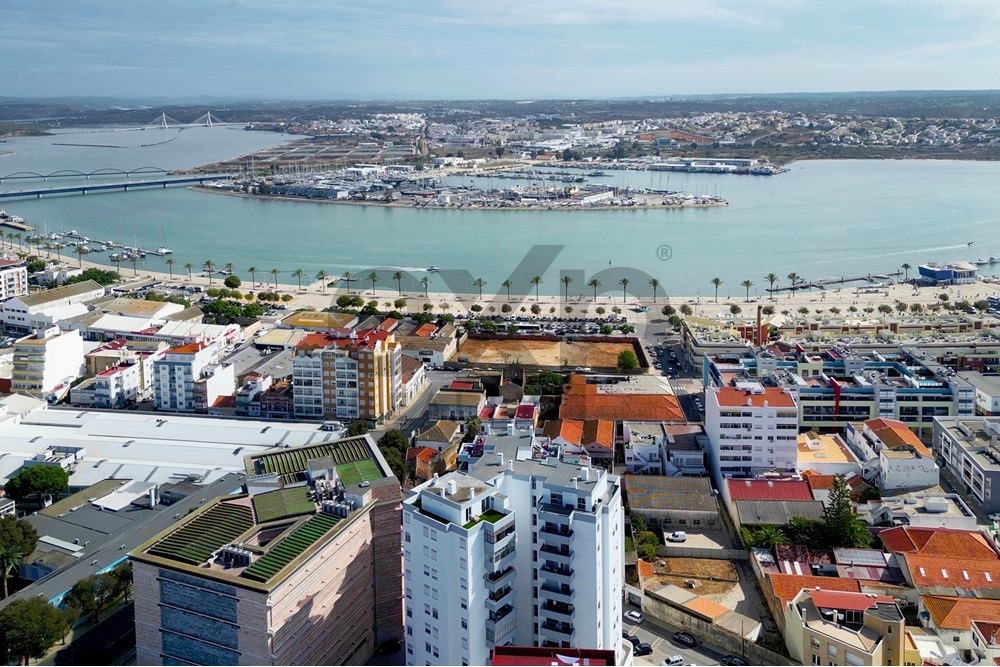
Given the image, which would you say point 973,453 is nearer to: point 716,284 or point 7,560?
point 7,560

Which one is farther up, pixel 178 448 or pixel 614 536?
pixel 614 536

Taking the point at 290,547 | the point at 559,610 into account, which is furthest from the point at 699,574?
the point at 290,547

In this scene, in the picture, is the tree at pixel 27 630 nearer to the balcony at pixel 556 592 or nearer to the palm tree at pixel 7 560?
the palm tree at pixel 7 560

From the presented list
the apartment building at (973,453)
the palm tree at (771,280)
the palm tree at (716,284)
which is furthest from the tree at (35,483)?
the palm tree at (771,280)

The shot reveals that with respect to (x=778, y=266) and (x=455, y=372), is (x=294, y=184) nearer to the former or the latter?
(x=778, y=266)

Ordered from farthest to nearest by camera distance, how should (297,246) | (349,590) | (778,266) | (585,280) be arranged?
(297,246) → (778,266) → (585,280) → (349,590)

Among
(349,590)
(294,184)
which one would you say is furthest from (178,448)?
(294,184)
